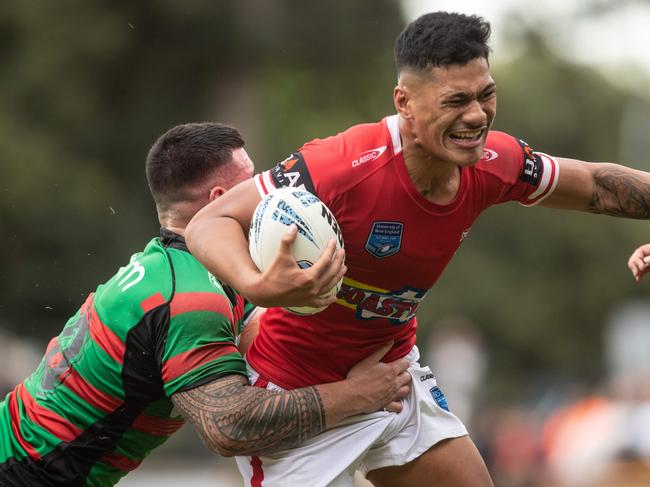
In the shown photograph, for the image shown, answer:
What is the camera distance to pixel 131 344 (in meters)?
5.99

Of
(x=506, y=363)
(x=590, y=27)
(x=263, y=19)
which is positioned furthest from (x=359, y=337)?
(x=506, y=363)

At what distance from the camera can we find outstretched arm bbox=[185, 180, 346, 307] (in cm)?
484

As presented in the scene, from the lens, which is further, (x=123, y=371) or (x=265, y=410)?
(x=123, y=371)

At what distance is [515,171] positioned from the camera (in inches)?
236

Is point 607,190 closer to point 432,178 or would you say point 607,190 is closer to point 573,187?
point 573,187

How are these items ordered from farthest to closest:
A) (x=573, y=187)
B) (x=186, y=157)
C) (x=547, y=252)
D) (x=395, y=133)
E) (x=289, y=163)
→ 1. (x=547, y=252)
2. (x=186, y=157)
3. (x=573, y=187)
4. (x=395, y=133)
5. (x=289, y=163)

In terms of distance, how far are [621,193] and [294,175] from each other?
1794 millimetres

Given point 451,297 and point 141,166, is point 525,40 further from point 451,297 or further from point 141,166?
point 141,166

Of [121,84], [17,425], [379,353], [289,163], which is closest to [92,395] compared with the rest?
[17,425]

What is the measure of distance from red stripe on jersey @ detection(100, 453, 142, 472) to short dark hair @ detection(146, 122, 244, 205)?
1.35 metres

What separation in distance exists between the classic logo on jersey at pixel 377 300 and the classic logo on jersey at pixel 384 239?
0.20 m

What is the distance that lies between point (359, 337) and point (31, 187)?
21.5 metres

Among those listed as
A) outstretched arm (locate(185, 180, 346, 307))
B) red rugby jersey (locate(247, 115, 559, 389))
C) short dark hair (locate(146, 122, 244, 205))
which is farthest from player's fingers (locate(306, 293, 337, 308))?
short dark hair (locate(146, 122, 244, 205))

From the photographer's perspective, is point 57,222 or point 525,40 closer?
point 57,222
